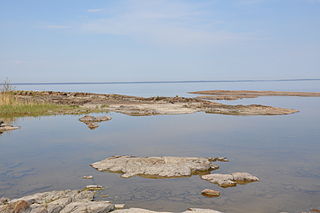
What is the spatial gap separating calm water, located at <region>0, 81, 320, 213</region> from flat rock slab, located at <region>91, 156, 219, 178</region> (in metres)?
0.43

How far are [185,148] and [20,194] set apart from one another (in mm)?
7633

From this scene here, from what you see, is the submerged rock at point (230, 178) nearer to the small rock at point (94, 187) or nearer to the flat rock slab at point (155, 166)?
the flat rock slab at point (155, 166)

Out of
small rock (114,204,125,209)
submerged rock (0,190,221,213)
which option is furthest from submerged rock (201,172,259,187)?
small rock (114,204,125,209)

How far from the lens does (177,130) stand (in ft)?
64.0

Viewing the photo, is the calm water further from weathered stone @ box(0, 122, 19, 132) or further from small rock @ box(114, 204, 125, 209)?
weathered stone @ box(0, 122, 19, 132)

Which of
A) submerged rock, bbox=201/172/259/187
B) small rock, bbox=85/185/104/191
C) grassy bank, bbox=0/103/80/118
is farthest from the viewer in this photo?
grassy bank, bbox=0/103/80/118

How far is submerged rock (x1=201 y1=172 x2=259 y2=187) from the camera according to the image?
31.7 feet

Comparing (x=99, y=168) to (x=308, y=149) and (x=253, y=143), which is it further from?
(x=308, y=149)

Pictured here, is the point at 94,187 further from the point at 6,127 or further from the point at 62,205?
the point at 6,127

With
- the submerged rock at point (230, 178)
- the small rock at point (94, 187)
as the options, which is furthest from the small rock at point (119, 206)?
the submerged rock at point (230, 178)

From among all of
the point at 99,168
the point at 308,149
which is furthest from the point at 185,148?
the point at 308,149

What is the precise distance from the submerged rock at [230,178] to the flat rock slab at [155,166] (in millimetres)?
833

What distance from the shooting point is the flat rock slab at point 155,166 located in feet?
34.8

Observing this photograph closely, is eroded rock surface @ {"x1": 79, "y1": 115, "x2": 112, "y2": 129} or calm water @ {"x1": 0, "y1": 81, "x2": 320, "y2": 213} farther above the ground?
eroded rock surface @ {"x1": 79, "y1": 115, "x2": 112, "y2": 129}
